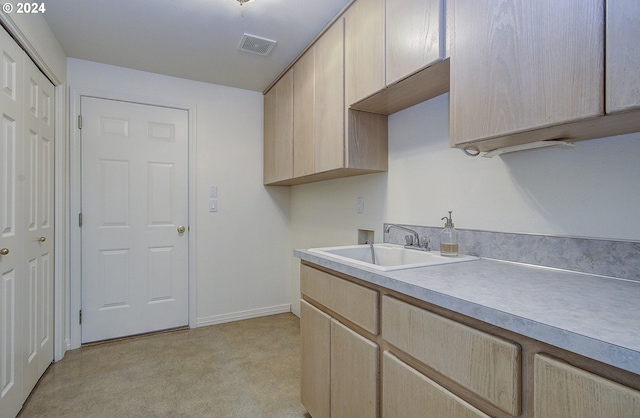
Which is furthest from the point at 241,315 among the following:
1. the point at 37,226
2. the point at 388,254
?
the point at 388,254

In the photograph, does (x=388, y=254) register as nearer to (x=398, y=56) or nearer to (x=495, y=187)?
(x=495, y=187)

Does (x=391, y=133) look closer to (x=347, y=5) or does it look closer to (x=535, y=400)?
(x=347, y=5)

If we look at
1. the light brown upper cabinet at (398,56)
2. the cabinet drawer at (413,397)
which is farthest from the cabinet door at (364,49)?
the cabinet drawer at (413,397)

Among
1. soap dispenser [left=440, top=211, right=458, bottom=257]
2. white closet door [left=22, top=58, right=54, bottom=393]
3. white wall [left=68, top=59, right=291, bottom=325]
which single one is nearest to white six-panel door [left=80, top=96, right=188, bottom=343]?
white wall [left=68, top=59, right=291, bottom=325]

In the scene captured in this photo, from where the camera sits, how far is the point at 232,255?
315 cm

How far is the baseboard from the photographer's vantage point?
3014 mm

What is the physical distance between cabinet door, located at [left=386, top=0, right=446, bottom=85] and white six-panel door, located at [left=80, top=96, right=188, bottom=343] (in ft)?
7.09

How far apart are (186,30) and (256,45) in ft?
1.54

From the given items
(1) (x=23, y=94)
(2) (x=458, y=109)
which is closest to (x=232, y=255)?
(1) (x=23, y=94)

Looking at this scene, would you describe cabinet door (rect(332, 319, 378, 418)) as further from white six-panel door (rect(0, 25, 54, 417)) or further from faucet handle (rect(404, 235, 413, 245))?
white six-panel door (rect(0, 25, 54, 417))

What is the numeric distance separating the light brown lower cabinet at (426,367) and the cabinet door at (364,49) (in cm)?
97

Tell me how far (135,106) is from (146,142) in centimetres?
32

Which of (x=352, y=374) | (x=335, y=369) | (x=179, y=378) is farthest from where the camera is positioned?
(x=179, y=378)

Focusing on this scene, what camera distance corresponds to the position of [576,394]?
24.0 inches
